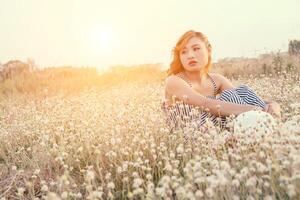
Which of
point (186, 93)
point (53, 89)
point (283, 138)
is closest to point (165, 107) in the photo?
point (186, 93)

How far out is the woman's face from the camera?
5.30 m

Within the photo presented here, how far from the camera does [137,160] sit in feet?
11.0

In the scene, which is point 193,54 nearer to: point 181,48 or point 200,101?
point 181,48

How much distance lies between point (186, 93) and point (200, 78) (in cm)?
57

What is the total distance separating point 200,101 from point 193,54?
24.5 inches

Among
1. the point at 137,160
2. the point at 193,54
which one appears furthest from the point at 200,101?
the point at 137,160

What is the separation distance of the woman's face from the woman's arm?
0.25m

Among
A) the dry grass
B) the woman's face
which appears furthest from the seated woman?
the dry grass

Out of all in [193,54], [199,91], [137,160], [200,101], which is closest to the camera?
[137,160]

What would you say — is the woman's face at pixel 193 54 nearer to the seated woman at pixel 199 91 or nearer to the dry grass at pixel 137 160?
the seated woman at pixel 199 91

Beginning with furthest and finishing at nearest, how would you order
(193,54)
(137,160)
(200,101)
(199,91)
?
1. (199,91)
2. (193,54)
3. (200,101)
4. (137,160)

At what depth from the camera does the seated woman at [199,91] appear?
4.73 m

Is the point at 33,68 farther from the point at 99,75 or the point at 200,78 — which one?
the point at 200,78

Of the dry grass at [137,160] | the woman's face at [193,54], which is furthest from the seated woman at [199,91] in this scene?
the dry grass at [137,160]
